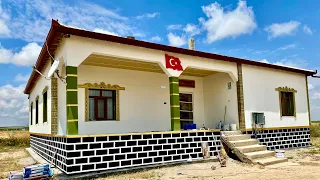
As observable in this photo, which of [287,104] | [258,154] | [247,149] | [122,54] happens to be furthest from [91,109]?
[287,104]

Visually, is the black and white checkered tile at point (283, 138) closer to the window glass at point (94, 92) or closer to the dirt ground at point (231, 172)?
the dirt ground at point (231, 172)

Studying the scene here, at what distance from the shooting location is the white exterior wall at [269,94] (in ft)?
37.6

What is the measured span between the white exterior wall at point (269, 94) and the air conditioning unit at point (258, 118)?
169 mm

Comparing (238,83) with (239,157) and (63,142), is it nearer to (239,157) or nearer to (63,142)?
(239,157)

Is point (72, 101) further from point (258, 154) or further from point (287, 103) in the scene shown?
point (287, 103)

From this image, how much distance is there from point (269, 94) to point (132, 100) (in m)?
5.91

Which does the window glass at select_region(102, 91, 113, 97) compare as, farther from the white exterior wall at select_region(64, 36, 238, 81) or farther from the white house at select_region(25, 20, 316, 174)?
the white exterior wall at select_region(64, 36, 238, 81)

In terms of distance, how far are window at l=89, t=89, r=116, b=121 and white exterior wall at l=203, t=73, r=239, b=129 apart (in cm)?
444

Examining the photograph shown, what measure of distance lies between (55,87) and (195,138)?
478 cm

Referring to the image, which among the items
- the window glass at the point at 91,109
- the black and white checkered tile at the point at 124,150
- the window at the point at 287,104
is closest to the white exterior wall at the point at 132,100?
the window glass at the point at 91,109

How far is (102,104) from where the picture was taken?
10305mm

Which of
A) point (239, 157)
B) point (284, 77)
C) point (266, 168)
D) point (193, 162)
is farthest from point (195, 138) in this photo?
point (284, 77)

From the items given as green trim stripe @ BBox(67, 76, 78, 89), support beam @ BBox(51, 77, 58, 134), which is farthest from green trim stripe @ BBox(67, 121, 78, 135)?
support beam @ BBox(51, 77, 58, 134)

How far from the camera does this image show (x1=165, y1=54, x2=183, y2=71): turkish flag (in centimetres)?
937
